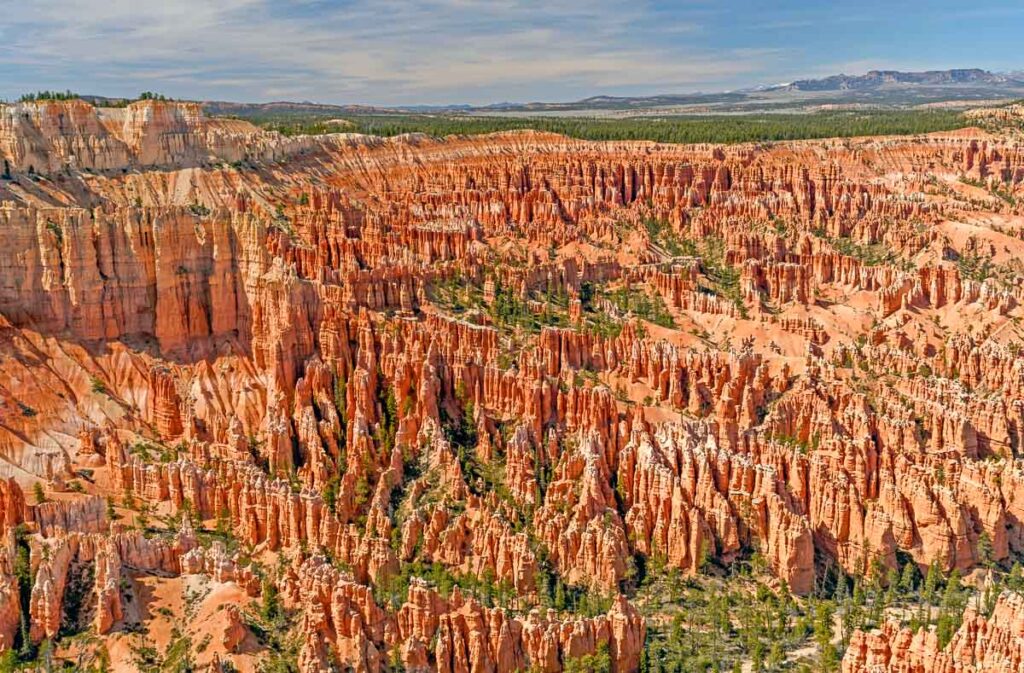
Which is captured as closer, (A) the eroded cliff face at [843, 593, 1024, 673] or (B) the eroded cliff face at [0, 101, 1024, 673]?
(A) the eroded cliff face at [843, 593, 1024, 673]

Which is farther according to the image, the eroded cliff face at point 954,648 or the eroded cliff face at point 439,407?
the eroded cliff face at point 439,407

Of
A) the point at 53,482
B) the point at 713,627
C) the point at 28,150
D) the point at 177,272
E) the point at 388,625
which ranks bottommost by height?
the point at 713,627

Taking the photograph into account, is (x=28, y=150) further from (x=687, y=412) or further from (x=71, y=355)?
(x=687, y=412)

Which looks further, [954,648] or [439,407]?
[439,407]

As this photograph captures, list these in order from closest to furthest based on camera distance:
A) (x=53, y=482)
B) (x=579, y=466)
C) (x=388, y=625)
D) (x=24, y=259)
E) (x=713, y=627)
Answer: (x=388, y=625) < (x=713, y=627) < (x=53, y=482) < (x=579, y=466) < (x=24, y=259)

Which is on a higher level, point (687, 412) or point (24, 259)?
point (24, 259)

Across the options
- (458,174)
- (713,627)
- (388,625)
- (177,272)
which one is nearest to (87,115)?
(177,272)

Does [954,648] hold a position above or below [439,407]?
below

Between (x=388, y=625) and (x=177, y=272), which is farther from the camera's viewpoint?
(x=177, y=272)
